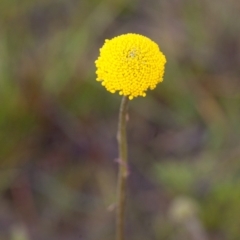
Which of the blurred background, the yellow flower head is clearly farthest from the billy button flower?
the blurred background

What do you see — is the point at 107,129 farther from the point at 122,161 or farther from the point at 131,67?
the point at 131,67

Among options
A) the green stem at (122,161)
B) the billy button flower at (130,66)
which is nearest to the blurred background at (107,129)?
the green stem at (122,161)

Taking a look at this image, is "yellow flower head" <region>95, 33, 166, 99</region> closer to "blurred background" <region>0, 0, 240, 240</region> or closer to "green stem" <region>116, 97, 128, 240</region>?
"green stem" <region>116, 97, 128, 240</region>

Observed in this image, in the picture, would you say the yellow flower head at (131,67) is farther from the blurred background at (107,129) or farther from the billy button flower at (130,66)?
the blurred background at (107,129)

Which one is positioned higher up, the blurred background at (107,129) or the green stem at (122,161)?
the blurred background at (107,129)

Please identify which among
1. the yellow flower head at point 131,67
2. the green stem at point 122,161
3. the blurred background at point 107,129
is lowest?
the green stem at point 122,161

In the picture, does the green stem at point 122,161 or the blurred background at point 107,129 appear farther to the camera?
the blurred background at point 107,129

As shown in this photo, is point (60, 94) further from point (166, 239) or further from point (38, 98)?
point (166, 239)
